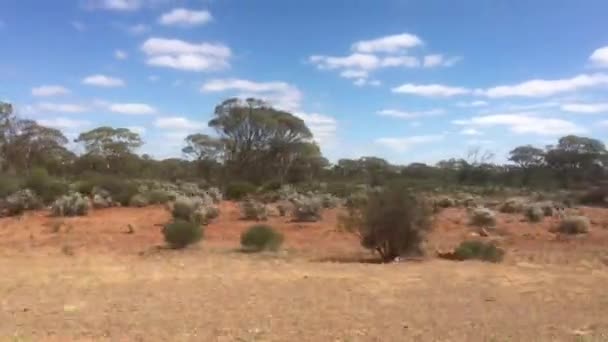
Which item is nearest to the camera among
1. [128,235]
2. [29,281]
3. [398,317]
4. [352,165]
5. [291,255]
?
[398,317]

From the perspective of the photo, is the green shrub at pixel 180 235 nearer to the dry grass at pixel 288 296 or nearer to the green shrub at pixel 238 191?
the dry grass at pixel 288 296

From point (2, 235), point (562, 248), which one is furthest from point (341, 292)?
point (2, 235)

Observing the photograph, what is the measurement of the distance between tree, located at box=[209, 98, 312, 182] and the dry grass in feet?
116

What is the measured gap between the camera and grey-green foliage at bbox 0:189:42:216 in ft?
111

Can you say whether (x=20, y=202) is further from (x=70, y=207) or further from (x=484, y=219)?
(x=484, y=219)

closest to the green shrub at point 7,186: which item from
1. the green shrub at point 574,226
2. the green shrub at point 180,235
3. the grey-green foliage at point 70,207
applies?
the grey-green foliage at point 70,207

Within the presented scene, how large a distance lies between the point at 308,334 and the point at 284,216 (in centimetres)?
2508

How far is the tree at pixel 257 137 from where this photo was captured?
56.6 metres

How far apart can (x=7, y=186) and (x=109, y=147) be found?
23737 mm

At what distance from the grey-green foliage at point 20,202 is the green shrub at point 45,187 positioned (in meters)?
1.22

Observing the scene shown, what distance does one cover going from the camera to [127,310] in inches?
410

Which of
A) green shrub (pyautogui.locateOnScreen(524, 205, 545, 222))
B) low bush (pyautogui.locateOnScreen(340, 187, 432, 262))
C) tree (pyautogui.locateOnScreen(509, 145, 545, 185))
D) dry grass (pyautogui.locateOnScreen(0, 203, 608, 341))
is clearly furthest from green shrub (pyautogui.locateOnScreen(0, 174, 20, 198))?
tree (pyautogui.locateOnScreen(509, 145, 545, 185))

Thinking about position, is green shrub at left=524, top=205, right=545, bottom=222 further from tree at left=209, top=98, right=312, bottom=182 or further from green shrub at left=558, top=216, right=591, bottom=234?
tree at left=209, top=98, right=312, bottom=182

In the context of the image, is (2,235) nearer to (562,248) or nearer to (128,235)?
(128,235)
